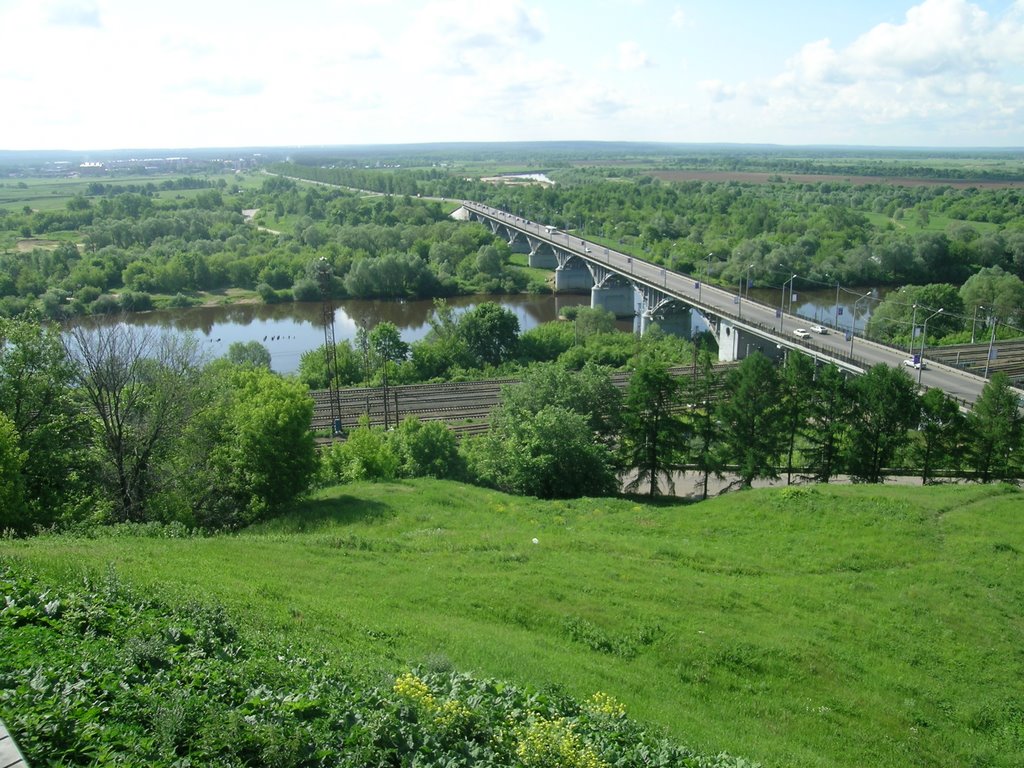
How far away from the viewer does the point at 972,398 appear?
120ft

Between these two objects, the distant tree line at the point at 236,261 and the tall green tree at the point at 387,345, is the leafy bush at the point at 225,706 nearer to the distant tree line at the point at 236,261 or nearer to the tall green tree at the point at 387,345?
the tall green tree at the point at 387,345

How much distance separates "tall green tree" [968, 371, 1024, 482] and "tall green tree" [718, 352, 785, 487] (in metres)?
7.02

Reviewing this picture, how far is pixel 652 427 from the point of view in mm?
29234

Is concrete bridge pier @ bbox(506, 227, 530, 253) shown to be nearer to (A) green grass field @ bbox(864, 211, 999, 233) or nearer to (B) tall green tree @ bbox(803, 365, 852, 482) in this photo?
(A) green grass field @ bbox(864, 211, 999, 233)

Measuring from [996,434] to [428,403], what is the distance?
101 ft

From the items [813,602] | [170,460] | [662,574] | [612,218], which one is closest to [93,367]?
[170,460]

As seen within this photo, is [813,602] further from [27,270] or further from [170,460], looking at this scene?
[27,270]

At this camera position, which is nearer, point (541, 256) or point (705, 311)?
point (705, 311)

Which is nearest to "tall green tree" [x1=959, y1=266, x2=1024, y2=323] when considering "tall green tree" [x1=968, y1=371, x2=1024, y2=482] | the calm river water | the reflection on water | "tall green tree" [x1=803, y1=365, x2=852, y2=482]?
the calm river water

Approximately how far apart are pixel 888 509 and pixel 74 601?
2079cm

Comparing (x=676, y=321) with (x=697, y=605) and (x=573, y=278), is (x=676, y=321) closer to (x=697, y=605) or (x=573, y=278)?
(x=573, y=278)

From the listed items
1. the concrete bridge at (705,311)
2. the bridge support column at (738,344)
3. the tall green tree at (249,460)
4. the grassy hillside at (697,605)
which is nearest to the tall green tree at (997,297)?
the concrete bridge at (705,311)

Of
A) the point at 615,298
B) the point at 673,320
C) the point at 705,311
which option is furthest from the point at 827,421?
the point at 615,298

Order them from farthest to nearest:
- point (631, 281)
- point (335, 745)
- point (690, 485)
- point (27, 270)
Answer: point (27, 270) → point (631, 281) → point (690, 485) → point (335, 745)
